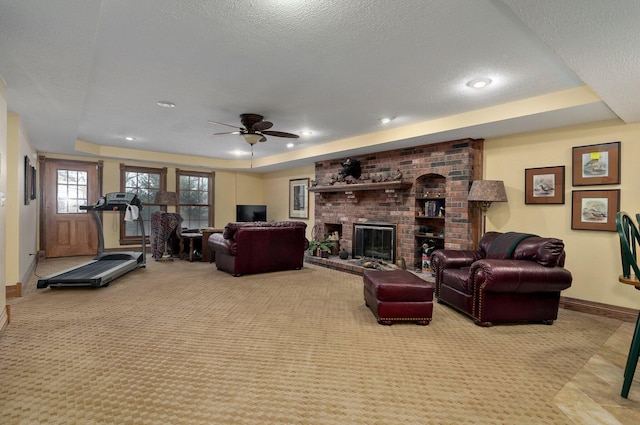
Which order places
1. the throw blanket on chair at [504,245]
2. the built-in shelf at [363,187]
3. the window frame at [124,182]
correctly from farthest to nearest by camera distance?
the window frame at [124,182], the built-in shelf at [363,187], the throw blanket on chair at [504,245]

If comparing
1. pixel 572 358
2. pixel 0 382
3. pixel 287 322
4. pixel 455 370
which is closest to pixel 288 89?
pixel 287 322

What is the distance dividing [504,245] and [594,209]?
3.95 ft

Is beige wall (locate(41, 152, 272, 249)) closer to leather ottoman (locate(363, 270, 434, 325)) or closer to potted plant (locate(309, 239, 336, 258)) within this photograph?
potted plant (locate(309, 239, 336, 258))

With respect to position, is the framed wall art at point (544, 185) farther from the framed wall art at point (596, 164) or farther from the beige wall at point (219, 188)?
the beige wall at point (219, 188)

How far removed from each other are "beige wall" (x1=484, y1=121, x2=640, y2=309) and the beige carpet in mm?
448

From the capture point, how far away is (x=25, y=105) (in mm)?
3461

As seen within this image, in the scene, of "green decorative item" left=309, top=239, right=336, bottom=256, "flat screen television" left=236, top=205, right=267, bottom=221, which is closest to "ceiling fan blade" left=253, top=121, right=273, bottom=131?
"green decorative item" left=309, top=239, right=336, bottom=256

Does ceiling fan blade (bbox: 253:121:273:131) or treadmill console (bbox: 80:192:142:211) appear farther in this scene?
treadmill console (bbox: 80:192:142:211)

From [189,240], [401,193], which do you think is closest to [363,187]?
[401,193]

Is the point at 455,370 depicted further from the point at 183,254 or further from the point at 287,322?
the point at 183,254

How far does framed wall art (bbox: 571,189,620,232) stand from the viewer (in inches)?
143

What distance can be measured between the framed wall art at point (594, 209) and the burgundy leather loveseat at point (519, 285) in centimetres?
92

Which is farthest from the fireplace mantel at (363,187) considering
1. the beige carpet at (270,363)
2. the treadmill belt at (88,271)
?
the treadmill belt at (88,271)

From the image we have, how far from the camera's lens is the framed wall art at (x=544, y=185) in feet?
13.3
